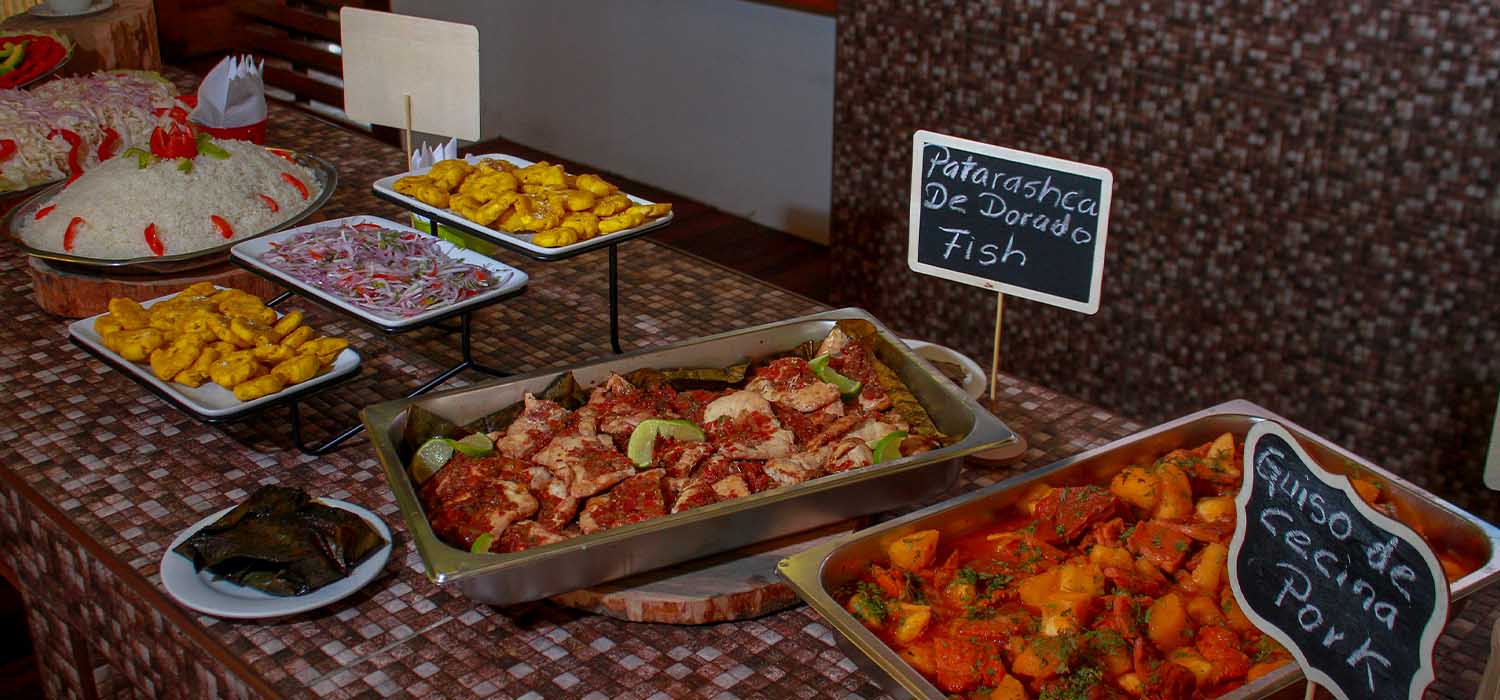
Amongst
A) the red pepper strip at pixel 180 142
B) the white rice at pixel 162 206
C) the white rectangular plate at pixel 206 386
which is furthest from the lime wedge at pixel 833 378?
the red pepper strip at pixel 180 142

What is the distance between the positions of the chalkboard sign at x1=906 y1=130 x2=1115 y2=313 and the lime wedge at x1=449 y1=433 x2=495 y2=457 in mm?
593

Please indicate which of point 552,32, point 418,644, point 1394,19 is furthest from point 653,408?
point 552,32

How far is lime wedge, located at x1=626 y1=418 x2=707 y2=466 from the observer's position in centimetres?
152

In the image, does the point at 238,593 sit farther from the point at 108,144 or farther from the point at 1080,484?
the point at 108,144

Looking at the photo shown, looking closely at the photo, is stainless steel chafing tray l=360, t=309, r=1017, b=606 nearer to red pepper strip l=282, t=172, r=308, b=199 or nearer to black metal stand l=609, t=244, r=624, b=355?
black metal stand l=609, t=244, r=624, b=355

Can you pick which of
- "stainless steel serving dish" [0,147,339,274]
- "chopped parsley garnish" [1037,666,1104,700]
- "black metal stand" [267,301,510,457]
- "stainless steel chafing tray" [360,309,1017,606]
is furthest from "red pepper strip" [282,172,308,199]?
"chopped parsley garnish" [1037,666,1104,700]

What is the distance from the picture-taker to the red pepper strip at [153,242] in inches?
81.1

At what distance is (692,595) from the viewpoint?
4.56 feet

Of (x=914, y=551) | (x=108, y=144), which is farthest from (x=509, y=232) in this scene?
(x=108, y=144)

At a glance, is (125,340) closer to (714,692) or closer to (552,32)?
(714,692)

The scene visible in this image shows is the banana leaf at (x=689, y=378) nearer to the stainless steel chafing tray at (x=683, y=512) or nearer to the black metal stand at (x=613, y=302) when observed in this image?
the stainless steel chafing tray at (x=683, y=512)

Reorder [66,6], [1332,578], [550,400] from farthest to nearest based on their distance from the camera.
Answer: [66,6] < [550,400] < [1332,578]

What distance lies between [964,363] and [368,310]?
2.66 feet

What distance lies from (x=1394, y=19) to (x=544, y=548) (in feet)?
7.13
